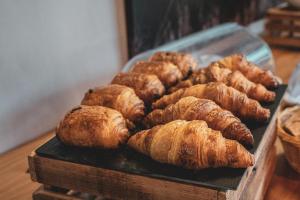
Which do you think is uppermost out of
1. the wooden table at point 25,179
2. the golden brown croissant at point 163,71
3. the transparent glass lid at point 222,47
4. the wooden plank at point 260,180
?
the golden brown croissant at point 163,71

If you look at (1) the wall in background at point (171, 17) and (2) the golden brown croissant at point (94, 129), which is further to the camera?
(1) the wall in background at point (171, 17)

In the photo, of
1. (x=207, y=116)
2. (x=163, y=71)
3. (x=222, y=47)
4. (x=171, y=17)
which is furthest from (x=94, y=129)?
(x=171, y=17)

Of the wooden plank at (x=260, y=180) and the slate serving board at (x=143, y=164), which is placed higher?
the slate serving board at (x=143, y=164)

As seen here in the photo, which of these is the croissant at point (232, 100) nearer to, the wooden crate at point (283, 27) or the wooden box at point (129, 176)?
the wooden box at point (129, 176)

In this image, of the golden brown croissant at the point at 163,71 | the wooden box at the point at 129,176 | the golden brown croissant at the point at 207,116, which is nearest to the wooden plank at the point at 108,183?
the wooden box at the point at 129,176

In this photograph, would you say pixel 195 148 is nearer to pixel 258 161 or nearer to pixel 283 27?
pixel 258 161

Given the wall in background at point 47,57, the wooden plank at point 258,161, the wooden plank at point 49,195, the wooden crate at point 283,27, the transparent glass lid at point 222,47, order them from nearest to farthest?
the wooden plank at point 258,161, the wooden plank at point 49,195, the wall in background at point 47,57, the transparent glass lid at point 222,47, the wooden crate at point 283,27

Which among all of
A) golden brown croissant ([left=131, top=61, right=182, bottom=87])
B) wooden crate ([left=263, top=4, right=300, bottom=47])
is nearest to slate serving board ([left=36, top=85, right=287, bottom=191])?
golden brown croissant ([left=131, top=61, right=182, bottom=87])
